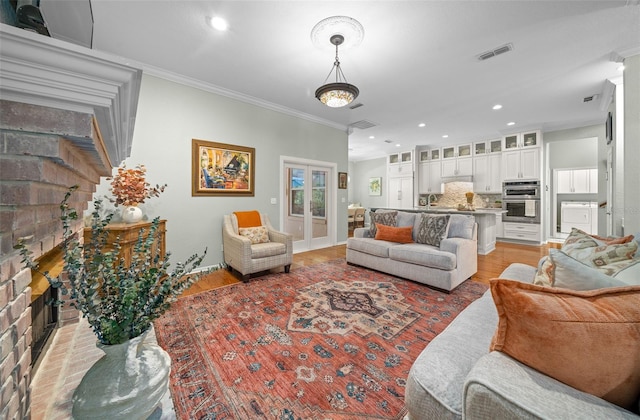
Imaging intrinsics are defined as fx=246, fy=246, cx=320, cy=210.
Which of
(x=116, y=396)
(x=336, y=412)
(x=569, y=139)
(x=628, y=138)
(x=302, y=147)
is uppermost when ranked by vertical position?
(x=569, y=139)

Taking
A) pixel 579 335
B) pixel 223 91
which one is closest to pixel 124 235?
pixel 223 91

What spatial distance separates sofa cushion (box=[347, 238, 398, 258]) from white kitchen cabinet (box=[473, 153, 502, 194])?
4.66m

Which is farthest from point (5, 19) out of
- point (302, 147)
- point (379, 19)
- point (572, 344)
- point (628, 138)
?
point (628, 138)

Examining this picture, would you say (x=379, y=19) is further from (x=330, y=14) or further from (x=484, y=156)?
(x=484, y=156)

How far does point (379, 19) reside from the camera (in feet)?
7.54

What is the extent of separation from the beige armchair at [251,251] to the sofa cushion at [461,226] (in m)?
2.26

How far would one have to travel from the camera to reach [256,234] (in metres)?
3.56

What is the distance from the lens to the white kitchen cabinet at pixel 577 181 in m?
6.67

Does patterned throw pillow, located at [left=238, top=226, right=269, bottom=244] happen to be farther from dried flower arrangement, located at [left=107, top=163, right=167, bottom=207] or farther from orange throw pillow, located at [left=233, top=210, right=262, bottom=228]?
dried flower arrangement, located at [left=107, top=163, right=167, bottom=207]

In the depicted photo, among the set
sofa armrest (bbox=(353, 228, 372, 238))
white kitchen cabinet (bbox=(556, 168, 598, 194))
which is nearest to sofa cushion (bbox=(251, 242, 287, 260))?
sofa armrest (bbox=(353, 228, 372, 238))

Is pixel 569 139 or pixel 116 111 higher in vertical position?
pixel 569 139

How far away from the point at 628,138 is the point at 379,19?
3.17m

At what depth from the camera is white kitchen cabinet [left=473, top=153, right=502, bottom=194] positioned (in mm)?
6348

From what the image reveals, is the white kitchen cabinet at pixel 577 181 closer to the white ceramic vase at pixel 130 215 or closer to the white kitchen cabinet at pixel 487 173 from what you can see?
the white kitchen cabinet at pixel 487 173
